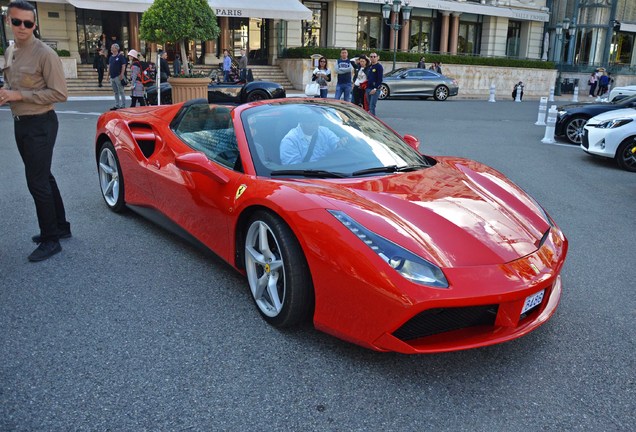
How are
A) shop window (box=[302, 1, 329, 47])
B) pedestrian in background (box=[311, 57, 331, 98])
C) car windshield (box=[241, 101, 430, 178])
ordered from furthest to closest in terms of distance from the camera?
shop window (box=[302, 1, 329, 47]), pedestrian in background (box=[311, 57, 331, 98]), car windshield (box=[241, 101, 430, 178])

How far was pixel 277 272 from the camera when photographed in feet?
10.5

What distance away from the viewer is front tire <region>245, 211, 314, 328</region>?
117 inches

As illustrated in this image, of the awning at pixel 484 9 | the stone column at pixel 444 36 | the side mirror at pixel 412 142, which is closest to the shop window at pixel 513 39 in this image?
the awning at pixel 484 9

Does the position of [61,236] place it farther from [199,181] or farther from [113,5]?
[113,5]

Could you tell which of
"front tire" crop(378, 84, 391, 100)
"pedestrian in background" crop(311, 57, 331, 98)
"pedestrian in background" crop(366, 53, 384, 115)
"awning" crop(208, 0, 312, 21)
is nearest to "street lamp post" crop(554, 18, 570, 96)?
"front tire" crop(378, 84, 391, 100)

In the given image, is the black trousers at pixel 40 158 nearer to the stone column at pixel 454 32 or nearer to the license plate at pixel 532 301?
the license plate at pixel 532 301

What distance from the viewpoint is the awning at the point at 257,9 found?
87.0ft

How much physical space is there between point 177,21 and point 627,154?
35.0ft

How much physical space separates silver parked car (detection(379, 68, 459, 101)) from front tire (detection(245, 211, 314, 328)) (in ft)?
71.7

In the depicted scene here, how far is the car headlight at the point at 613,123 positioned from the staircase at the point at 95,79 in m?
16.6

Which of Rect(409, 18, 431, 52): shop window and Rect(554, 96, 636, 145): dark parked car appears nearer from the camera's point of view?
Rect(554, 96, 636, 145): dark parked car

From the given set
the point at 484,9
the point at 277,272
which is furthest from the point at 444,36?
the point at 277,272

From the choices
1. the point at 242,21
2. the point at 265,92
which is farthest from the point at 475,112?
the point at 242,21

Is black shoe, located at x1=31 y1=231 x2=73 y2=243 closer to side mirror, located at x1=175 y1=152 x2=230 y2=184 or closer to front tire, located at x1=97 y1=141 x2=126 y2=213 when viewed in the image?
front tire, located at x1=97 y1=141 x2=126 y2=213
